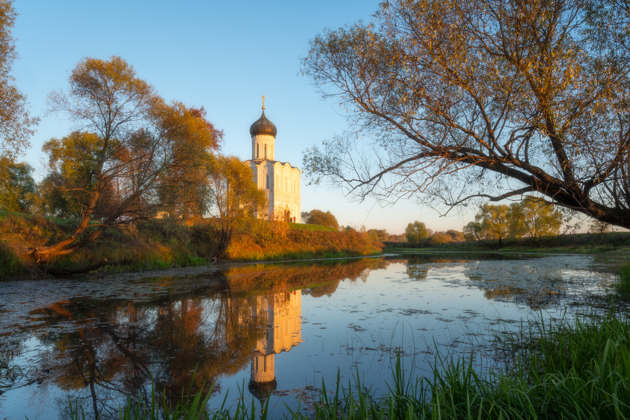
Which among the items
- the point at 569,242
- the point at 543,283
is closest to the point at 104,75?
the point at 543,283

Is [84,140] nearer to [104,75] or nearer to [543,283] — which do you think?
[104,75]

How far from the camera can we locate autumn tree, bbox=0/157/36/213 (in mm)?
30844

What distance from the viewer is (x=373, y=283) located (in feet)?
45.5

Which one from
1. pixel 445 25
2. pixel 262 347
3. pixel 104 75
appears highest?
pixel 104 75

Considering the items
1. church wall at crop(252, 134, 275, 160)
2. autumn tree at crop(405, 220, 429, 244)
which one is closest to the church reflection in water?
church wall at crop(252, 134, 275, 160)

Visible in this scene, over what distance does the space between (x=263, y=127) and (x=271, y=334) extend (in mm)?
49145

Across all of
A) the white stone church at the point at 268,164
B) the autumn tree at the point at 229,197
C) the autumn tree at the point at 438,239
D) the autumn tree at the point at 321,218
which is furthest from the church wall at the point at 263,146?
the autumn tree at the point at 438,239

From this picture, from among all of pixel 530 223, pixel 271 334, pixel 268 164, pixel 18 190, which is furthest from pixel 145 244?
pixel 530 223

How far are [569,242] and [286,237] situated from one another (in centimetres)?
3878

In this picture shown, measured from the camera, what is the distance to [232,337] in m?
5.93

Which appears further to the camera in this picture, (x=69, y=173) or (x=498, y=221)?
(x=498, y=221)

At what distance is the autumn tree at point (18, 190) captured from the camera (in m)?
30.8

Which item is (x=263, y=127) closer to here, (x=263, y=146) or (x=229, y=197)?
(x=263, y=146)

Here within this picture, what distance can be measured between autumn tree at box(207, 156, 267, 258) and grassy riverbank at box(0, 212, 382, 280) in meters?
0.74
